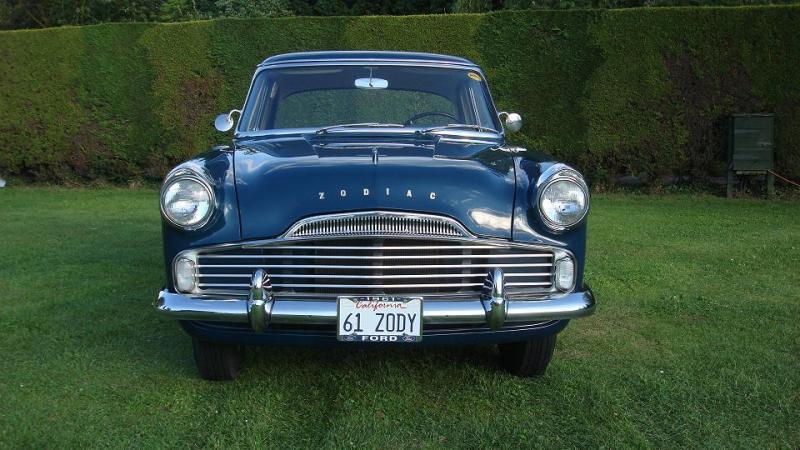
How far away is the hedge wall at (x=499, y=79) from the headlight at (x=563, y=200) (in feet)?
26.1

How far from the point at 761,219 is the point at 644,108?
8.59ft

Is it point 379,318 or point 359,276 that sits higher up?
point 359,276

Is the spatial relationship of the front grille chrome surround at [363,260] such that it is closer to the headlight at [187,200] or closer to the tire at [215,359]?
the headlight at [187,200]

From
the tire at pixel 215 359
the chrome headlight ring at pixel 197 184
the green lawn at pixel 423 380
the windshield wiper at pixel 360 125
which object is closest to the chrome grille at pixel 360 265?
the chrome headlight ring at pixel 197 184

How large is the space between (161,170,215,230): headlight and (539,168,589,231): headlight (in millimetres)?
1321

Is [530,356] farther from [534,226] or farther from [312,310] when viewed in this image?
[312,310]

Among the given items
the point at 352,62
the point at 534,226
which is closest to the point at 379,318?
the point at 534,226

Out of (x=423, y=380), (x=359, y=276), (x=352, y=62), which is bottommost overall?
(x=423, y=380)

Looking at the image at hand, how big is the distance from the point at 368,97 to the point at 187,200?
1.54 metres

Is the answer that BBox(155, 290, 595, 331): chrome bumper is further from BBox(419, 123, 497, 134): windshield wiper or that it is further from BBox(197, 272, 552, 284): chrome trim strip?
BBox(419, 123, 497, 134): windshield wiper

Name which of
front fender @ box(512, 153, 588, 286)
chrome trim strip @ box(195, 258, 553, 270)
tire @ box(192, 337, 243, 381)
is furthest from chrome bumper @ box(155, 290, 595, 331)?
tire @ box(192, 337, 243, 381)

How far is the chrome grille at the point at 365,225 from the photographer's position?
289cm

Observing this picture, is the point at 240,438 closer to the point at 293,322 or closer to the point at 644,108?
the point at 293,322

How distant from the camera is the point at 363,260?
2.94 meters
